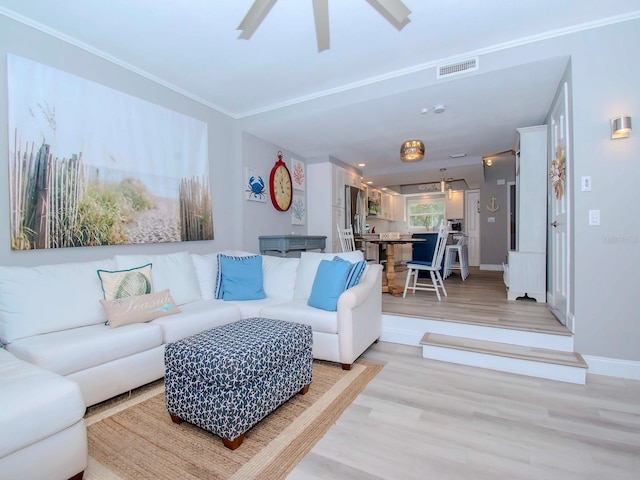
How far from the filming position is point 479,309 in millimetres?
3498

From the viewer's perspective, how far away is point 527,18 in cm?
248

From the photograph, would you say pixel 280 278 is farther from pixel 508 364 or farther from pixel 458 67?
pixel 458 67

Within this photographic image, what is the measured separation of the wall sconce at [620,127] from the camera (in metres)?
2.34

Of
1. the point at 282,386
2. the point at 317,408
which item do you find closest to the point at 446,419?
the point at 317,408

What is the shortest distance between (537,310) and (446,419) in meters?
2.28

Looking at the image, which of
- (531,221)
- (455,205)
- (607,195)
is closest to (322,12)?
(607,195)

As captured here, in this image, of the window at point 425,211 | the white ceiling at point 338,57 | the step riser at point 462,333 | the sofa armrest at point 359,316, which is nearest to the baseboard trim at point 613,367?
the step riser at point 462,333


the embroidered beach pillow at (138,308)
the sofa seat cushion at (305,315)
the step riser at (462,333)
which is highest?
the embroidered beach pillow at (138,308)

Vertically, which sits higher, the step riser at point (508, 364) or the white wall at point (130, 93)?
the white wall at point (130, 93)

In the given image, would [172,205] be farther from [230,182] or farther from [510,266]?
[510,266]

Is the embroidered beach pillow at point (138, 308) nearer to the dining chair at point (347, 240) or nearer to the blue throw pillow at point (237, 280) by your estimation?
the blue throw pillow at point (237, 280)

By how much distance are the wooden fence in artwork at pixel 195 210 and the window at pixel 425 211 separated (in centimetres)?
770

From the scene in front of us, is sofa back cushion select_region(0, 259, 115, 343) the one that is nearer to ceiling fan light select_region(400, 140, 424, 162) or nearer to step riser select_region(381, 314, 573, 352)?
step riser select_region(381, 314, 573, 352)

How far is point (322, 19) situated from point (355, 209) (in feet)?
15.6
